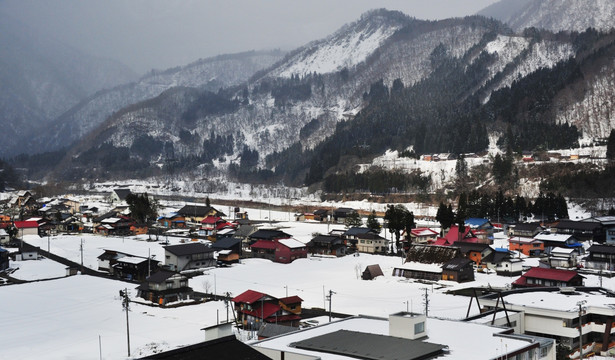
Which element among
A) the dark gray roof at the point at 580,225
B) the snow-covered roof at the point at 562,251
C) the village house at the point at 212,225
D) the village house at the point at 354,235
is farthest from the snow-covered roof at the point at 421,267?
the village house at the point at 212,225

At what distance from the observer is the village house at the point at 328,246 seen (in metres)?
57.8

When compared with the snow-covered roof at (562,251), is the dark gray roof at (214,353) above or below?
above

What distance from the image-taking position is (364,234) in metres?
59.5

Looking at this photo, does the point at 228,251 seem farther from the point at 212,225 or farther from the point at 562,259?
the point at 562,259

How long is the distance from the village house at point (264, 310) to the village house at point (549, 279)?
15.6 metres

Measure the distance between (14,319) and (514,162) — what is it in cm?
8865

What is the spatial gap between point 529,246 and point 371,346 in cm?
4222

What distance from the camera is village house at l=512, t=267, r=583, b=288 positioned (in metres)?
36.1

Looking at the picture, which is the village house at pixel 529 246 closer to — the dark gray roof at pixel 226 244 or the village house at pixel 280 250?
the village house at pixel 280 250

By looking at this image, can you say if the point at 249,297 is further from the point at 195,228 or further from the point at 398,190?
the point at 398,190

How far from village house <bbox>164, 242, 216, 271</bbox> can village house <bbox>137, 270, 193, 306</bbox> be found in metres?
10.4

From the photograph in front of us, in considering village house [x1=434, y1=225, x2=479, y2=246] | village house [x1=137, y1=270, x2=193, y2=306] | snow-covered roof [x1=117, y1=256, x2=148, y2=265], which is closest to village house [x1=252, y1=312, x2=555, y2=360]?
village house [x1=137, y1=270, x2=193, y2=306]

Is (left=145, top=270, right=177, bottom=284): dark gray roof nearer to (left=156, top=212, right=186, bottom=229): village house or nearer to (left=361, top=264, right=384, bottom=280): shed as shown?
(left=361, top=264, right=384, bottom=280): shed

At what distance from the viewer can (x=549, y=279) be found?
36.3 metres
